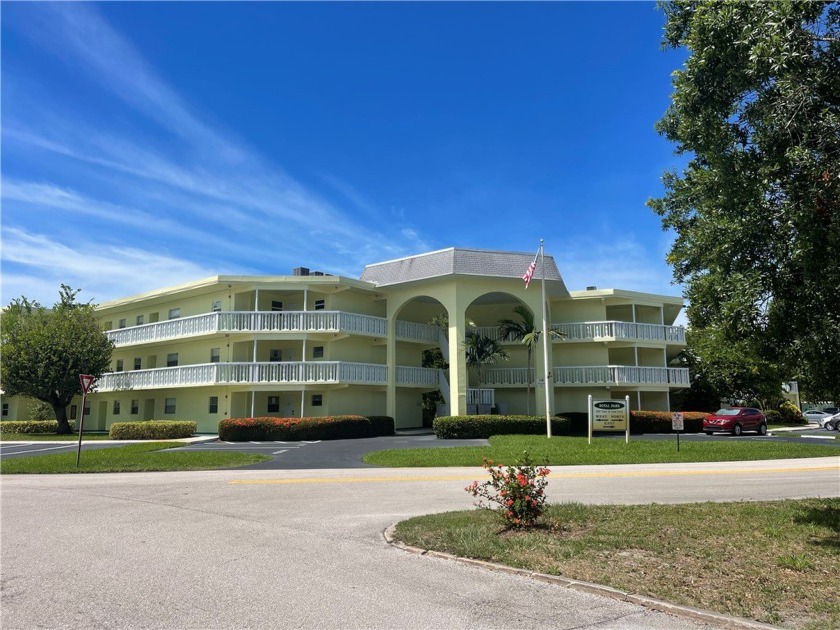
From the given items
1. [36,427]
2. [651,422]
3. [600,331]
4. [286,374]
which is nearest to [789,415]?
[651,422]

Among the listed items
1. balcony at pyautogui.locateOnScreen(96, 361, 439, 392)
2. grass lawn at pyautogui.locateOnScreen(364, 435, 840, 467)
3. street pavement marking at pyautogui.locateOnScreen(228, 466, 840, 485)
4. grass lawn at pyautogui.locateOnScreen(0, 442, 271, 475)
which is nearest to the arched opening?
balcony at pyautogui.locateOnScreen(96, 361, 439, 392)

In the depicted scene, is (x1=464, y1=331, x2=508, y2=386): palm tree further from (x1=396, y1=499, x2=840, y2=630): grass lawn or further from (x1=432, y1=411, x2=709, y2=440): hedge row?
(x1=396, y1=499, x2=840, y2=630): grass lawn

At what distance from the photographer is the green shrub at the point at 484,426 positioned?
27.6 metres

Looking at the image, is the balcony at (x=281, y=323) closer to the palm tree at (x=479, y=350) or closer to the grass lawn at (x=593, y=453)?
the palm tree at (x=479, y=350)

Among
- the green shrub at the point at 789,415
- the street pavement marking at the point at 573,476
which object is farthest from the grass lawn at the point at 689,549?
the green shrub at the point at 789,415

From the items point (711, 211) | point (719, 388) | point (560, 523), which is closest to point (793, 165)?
point (711, 211)

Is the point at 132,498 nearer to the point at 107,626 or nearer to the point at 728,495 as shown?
the point at 107,626

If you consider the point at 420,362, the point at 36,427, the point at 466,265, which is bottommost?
the point at 36,427

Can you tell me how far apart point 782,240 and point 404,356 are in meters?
29.1

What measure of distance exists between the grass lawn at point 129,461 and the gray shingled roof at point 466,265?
45.4ft

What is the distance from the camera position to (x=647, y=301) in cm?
3644

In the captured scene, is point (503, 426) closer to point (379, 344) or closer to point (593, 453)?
point (593, 453)

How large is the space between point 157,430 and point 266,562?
2596 centimetres

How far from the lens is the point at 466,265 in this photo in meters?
30.6
